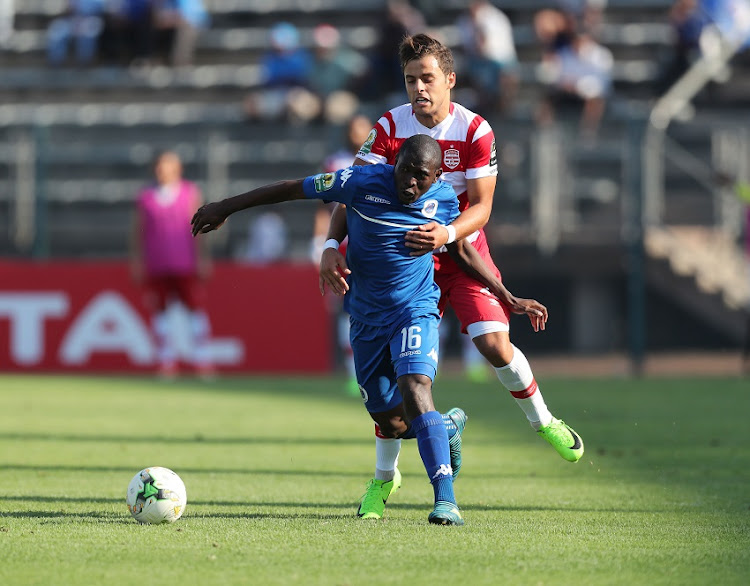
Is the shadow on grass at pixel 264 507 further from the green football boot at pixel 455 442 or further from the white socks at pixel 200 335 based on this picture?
the white socks at pixel 200 335

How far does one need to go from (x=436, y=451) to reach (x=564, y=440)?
151 cm

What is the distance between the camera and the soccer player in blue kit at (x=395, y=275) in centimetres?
642

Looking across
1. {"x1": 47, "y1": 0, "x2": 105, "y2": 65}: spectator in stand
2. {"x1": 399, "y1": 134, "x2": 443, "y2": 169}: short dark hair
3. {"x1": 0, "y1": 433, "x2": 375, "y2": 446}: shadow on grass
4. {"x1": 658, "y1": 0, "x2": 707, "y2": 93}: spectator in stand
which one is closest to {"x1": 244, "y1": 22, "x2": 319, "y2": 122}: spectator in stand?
{"x1": 47, "y1": 0, "x2": 105, "y2": 65}: spectator in stand

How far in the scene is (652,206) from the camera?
18.3 m

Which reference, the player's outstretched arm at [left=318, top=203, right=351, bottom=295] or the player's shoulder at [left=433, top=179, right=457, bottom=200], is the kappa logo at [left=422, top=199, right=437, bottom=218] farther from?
the player's outstretched arm at [left=318, top=203, right=351, bottom=295]

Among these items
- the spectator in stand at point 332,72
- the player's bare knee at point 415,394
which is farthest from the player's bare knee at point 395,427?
the spectator in stand at point 332,72

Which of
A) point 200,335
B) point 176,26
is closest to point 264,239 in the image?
point 200,335

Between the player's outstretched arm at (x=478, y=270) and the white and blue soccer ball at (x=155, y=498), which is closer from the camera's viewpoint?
the white and blue soccer ball at (x=155, y=498)

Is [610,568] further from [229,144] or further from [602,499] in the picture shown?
[229,144]

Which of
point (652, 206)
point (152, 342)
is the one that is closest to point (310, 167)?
point (152, 342)

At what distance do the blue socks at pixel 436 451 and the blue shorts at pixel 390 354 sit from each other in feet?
0.76

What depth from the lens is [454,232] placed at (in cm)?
670

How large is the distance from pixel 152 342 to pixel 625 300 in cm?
669

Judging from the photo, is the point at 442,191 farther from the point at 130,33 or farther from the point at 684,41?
the point at 130,33
